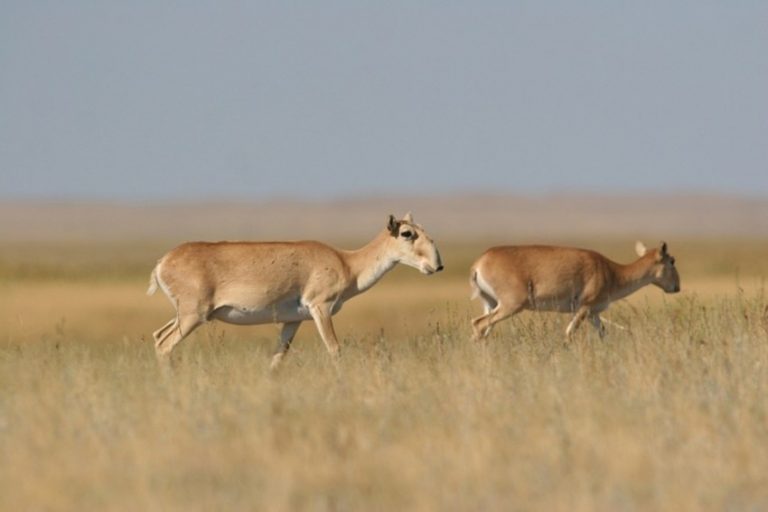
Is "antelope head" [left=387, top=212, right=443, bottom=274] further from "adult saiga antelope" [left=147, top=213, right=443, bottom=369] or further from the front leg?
the front leg

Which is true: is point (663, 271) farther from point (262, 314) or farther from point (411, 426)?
point (411, 426)

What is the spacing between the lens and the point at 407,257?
58.5ft

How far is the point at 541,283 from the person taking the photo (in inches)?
707

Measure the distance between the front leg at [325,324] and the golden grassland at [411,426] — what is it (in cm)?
62

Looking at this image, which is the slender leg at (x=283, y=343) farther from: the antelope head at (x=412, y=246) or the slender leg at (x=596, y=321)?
the slender leg at (x=596, y=321)

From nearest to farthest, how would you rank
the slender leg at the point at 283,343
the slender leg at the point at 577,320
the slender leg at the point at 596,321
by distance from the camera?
the slender leg at the point at 283,343 → the slender leg at the point at 577,320 → the slender leg at the point at 596,321

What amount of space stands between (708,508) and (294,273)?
910 centimetres

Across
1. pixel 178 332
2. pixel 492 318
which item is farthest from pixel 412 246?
pixel 178 332

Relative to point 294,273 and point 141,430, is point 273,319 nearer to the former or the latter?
point 294,273

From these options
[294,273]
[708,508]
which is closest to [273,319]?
[294,273]

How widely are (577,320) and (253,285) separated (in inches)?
148

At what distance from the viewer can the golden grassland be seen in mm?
8156

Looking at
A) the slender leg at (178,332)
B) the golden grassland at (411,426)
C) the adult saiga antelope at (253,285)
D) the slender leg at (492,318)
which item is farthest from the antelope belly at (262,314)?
the slender leg at (492,318)

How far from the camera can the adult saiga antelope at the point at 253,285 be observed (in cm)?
1598
